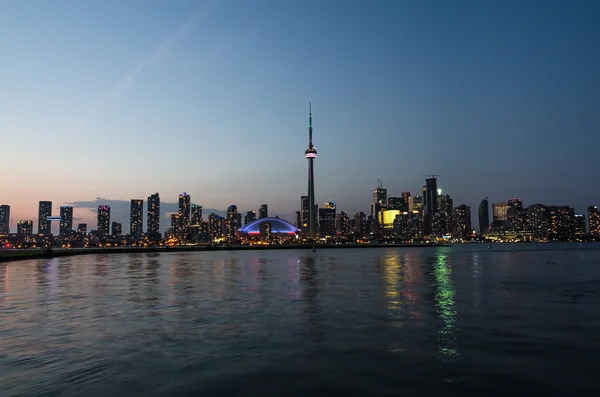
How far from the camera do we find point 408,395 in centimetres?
1121

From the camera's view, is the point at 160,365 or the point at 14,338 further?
the point at 14,338

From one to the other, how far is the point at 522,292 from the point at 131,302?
31.3 m

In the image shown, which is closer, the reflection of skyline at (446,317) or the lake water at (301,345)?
the lake water at (301,345)

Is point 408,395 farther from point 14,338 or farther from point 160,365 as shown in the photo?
point 14,338

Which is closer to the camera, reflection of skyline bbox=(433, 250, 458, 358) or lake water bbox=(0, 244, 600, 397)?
lake water bbox=(0, 244, 600, 397)

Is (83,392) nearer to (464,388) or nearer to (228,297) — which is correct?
(464,388)

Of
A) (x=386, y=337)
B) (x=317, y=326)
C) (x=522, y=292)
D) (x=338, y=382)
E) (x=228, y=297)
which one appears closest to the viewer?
(x=338, y=382)

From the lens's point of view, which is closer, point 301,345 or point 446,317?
point 301,345

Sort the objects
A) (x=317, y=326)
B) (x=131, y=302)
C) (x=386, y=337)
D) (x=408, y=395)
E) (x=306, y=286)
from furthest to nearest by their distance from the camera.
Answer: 1. (x=306, y=286)
2. (x=131, y=302)
3. (x=317, y=326)
4. (x=386, y=337)
5. (x=408, y=395)

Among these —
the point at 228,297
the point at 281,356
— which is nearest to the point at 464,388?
the point at 281,356

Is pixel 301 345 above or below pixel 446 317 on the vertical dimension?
above

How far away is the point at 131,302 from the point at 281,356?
18.6 m

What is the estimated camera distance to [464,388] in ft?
38.4

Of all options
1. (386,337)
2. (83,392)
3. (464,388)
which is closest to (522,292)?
(386,337)
